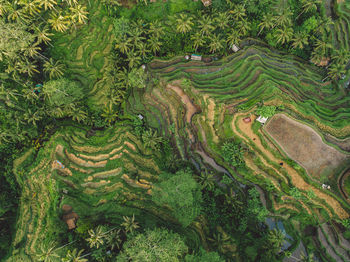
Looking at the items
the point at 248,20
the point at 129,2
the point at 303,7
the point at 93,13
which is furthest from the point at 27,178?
the point at 303,7

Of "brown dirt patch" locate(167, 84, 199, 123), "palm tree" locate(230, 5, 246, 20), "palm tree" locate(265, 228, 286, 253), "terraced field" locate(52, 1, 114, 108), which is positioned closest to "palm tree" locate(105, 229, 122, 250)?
"brown dirt patch" locate(167, 84, 199, 123)

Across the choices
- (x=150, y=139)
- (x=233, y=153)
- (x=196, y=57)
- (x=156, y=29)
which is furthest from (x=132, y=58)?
(x=233, y=153)

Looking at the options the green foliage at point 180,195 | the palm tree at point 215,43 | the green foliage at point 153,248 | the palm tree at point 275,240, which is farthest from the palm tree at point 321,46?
the green foliage at point 153,248

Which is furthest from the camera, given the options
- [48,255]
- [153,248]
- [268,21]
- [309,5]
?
[309,5]

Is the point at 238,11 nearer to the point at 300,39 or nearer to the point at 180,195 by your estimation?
the point at 300,39

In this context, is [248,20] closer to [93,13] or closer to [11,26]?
[93,13]
